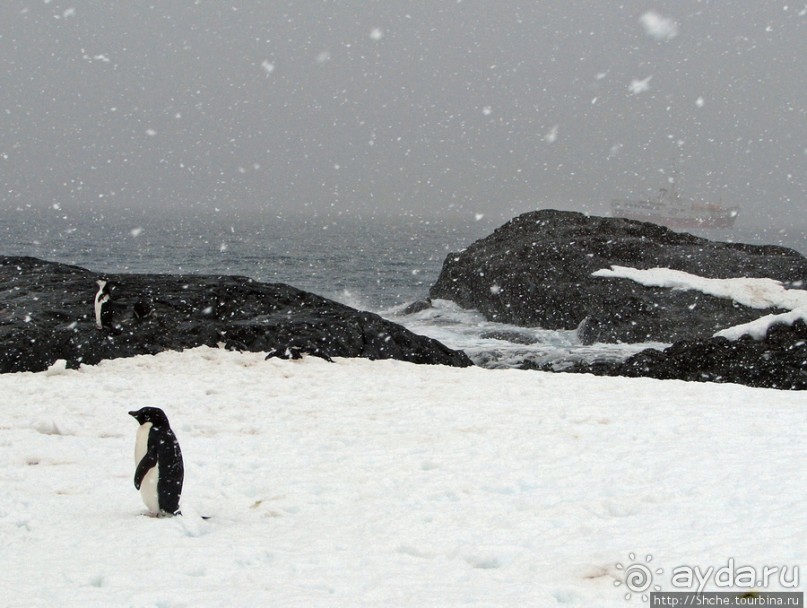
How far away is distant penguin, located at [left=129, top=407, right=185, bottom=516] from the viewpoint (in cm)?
551

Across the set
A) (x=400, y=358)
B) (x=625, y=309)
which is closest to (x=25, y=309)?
(x=400, y=358)

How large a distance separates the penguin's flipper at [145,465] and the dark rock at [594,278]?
17.3 metres

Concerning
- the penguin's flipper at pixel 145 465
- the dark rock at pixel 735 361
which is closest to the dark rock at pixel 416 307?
→ the dark rock at pixel 735 361

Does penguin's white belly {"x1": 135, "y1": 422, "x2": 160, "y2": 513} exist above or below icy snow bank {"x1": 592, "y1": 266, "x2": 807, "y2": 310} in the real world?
below

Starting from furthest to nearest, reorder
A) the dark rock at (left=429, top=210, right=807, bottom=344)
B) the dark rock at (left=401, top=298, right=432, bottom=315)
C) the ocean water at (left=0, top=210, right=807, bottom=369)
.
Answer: the dark rock at (left=401, top=298, right=432, bottom=315), the dark rock at (left=429, top=210, right=807, bottom=344), the ocean water at (left=0, top=210, right=807, bottom=369)

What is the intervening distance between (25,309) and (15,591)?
1138 centimetres

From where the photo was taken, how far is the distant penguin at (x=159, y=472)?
551cm

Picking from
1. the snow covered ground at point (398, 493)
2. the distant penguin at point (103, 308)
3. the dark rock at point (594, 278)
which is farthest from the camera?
the dark rock at point (594, 278)

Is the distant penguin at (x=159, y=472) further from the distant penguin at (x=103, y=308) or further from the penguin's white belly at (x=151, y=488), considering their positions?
the distant penguin at (x=103, y=308)

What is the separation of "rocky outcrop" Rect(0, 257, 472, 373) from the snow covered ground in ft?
6.18

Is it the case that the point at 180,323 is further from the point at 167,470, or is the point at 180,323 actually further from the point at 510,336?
the point at 510,336

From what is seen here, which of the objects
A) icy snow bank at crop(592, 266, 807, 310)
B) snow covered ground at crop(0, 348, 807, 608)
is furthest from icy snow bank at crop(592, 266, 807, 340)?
snow covered ground at crop(0, 348, 807, 608)

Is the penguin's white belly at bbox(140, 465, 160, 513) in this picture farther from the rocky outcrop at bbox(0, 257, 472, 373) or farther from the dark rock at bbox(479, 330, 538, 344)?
the dark rock at bbox(479, 330, 538, 344)

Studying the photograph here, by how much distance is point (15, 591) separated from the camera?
4.07 meters
